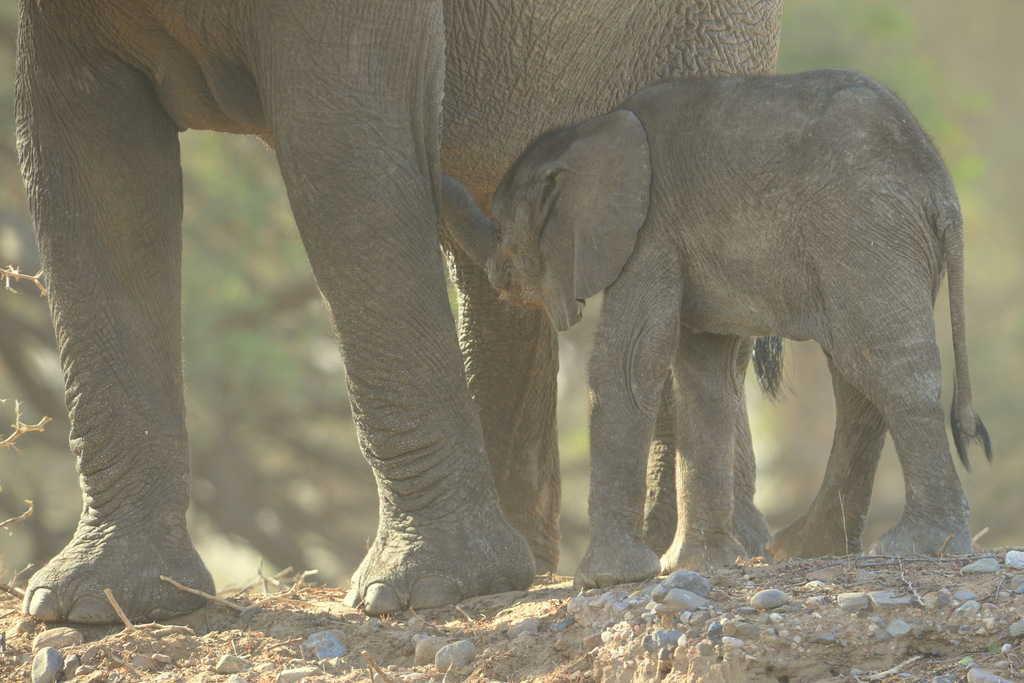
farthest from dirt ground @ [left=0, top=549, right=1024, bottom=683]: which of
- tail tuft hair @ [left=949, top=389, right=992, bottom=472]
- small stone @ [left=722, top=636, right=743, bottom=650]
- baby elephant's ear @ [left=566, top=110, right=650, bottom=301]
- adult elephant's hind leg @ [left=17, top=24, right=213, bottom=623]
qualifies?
baby elephant's ear @ [left=566, top=110, right=650, bottom=301]

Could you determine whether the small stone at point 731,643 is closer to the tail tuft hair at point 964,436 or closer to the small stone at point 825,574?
the small stone at point 825,574

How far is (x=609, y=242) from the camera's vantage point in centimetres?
350

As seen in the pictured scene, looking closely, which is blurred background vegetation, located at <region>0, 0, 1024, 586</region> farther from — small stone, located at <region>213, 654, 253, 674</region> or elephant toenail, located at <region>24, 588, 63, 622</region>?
small stone, located at <region>213, 654, 253, 674</region>

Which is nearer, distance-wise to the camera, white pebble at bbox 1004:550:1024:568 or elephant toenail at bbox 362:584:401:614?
white pebble at bbox 1004:550:1024:568

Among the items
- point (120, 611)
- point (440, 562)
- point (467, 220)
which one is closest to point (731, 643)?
point (440, 562)

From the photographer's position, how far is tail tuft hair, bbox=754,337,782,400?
4.72 metres

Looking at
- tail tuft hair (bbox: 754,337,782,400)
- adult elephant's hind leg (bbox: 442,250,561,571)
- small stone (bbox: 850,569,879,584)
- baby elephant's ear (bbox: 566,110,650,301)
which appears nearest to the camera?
small stone (bbox: 850,569,879,584)

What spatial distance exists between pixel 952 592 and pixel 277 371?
669 centimetres

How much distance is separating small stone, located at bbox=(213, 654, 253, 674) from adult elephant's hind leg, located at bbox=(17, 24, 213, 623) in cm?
51

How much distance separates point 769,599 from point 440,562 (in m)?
1.02

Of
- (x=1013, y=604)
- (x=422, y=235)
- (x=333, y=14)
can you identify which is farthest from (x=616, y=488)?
(x=333, y=14)

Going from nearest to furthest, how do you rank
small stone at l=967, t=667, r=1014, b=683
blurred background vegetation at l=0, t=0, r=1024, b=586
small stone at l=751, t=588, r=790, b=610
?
small stone at l=967, t=667, r=1014, b=683 < small stone at l=751, t=588, r=790, b=610 < blurred background vegetation at l=0, t=0, r=1024, b=586

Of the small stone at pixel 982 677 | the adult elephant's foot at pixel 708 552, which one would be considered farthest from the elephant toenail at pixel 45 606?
the small stone at pixel 982 677

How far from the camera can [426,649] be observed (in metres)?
3.04
